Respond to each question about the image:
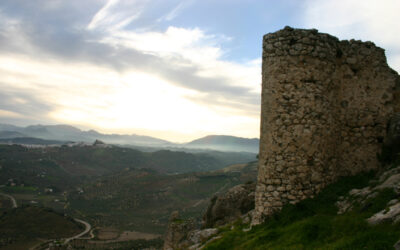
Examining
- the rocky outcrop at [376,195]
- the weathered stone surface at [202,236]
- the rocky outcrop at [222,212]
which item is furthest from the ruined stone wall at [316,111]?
the rocky outcrop at [222,212]

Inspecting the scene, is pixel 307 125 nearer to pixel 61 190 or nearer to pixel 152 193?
pixel 152 193

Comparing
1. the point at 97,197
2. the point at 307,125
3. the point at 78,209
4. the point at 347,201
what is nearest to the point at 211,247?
the point at 347,201

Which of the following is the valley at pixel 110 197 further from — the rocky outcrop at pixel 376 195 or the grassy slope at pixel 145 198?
the rocky outcrop at pixel 376 195

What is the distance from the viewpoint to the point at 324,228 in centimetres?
802

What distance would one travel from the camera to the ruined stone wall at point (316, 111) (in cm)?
1084

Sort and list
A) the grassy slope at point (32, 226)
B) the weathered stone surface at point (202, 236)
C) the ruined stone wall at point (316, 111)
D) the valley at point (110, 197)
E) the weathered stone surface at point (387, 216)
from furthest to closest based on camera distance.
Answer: the valley at point (110, 197), the grassy slope at point (32, 226), the weathered stone surface at point (202, 236), the ruined stone wall at point (316, 111), the weathered stone surface at point (387, 216)

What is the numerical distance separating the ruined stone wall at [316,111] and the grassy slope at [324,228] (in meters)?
0.49

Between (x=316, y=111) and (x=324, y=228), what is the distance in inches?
175

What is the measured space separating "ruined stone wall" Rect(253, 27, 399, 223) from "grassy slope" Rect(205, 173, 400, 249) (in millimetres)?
491

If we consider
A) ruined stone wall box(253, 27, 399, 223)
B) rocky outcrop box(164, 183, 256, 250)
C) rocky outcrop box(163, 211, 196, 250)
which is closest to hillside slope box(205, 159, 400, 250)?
ruined stone wall box(253, 27, 399, 223)

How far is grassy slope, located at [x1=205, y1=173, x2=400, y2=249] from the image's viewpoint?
648 centimetres

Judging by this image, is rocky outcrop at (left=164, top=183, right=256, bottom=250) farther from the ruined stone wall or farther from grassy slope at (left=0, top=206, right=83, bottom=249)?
grassy slope at (left=0, top=206, right=83, bottom=249)

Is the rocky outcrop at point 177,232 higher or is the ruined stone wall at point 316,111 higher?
the ruined stone wall at point 316,111

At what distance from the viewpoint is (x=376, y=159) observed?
12039 mm
